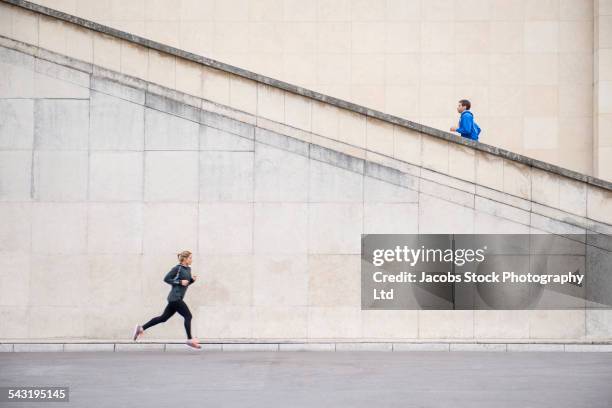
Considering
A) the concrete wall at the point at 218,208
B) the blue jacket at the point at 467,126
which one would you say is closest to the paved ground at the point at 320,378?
the concrete wall at the point at 218,208

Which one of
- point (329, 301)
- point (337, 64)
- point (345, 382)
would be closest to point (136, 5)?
point (337, 64)

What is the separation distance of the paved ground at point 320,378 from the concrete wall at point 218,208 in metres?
1.34

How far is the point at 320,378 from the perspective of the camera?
12031 millimetres

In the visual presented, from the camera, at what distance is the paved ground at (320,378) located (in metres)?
10.2

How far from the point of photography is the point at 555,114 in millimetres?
21156

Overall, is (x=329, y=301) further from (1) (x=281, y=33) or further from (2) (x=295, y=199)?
(1) (x=281, y=33)

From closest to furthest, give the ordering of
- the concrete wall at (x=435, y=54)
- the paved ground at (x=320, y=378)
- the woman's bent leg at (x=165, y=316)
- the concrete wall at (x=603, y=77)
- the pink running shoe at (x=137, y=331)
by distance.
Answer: the paved ground at (x=320, y=378), the woman's bent leg at (x=165, y=316), the pink running shoe at (x=137, y=331), the concrete wall at (x=603, y=77), the concrete wall at (x=435, y=54)

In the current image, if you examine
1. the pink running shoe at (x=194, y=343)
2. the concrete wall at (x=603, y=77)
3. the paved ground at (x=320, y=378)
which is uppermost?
the concrete wall at (x=603, y=77)

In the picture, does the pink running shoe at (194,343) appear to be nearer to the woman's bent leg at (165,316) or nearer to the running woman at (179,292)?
the running woman at (179,292)

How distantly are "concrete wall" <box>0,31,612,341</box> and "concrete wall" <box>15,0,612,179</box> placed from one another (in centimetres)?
490

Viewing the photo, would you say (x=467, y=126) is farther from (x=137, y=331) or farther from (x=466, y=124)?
(x=137, y=331)

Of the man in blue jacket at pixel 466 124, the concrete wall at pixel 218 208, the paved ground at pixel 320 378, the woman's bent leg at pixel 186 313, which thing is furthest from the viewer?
the man in blue jacket at pixel 466 124

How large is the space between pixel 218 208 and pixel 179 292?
1.72m

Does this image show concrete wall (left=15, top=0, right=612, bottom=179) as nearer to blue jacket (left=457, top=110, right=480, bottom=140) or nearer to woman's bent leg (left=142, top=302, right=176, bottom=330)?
blue jacket (left=457, top=110, right=480, bottom=140)
